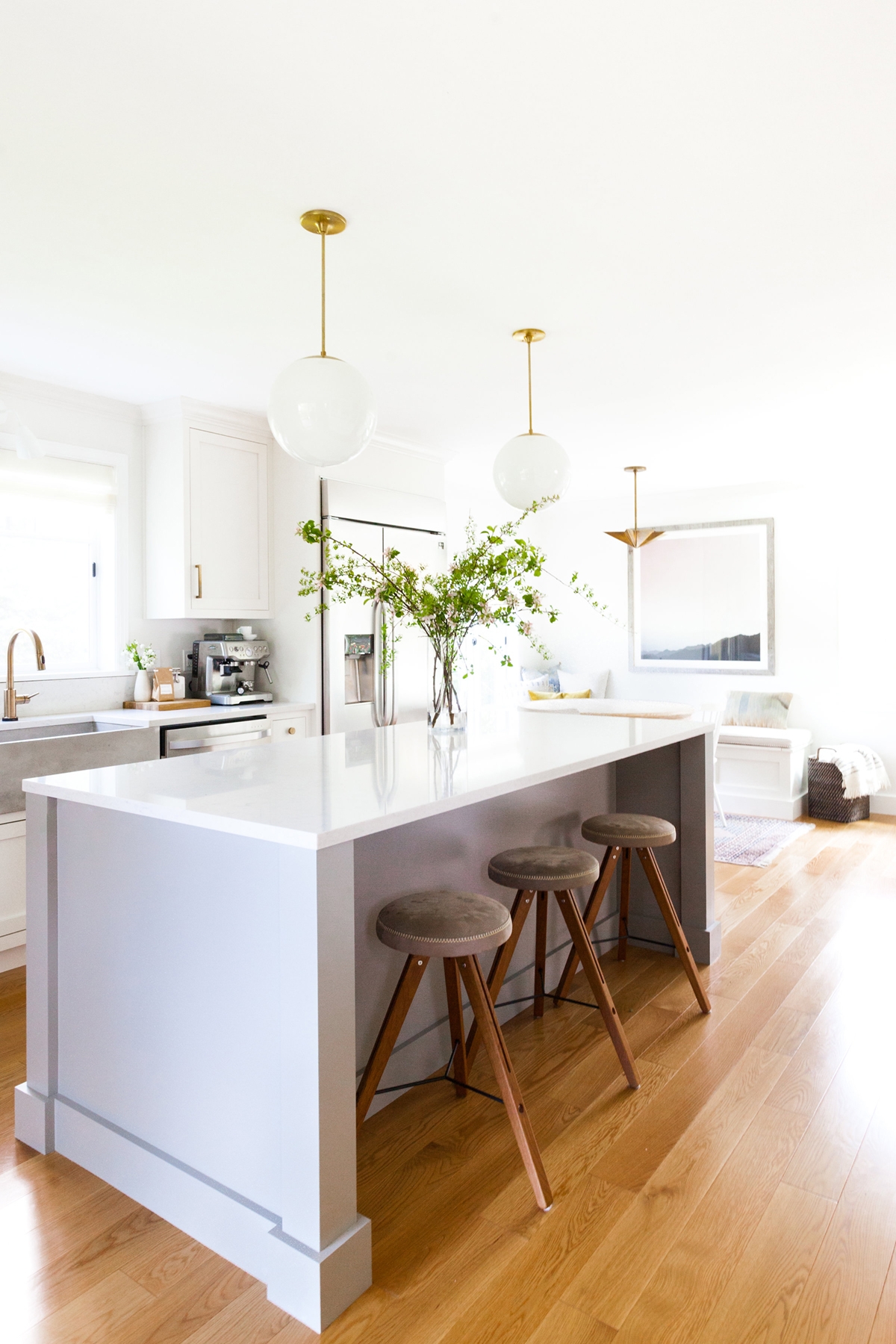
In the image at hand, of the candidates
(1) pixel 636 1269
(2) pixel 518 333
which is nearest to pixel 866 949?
(1) pixel 636 1269

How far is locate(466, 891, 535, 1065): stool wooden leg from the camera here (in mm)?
2367

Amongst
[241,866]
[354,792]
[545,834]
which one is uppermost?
[354,792]

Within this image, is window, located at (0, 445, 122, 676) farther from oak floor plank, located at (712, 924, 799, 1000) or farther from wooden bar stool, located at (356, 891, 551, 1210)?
oak floor plank, located at (712, 924, 799, 1000)

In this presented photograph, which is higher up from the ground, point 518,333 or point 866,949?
point 518,333

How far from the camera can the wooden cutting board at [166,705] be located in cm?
426

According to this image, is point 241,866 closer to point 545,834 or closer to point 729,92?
point 545,834

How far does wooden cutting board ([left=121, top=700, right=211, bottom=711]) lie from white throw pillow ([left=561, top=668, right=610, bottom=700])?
3653mm

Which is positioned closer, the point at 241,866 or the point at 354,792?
the point at 241,866

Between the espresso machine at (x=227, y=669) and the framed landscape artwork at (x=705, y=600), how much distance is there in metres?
3.55

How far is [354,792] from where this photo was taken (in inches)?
71.8

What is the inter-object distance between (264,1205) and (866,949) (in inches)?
105

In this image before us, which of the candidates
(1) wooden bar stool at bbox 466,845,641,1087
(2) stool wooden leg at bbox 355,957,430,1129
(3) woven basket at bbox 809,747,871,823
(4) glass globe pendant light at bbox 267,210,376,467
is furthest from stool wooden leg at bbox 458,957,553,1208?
(3) woven basket at bbox 809,747,871,823

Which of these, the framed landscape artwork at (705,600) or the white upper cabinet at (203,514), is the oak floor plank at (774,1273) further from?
the framed landscape artwork at (705,600)

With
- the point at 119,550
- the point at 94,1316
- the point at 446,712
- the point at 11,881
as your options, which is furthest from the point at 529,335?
the point at 94,1316
